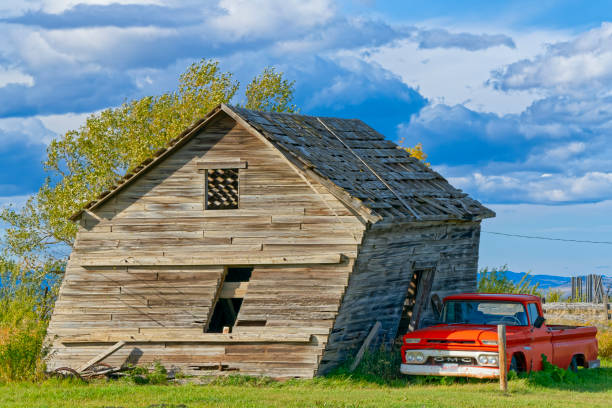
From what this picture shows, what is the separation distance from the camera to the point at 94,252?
2077 cm

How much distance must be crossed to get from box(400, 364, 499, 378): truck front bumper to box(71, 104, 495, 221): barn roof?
3.12 m

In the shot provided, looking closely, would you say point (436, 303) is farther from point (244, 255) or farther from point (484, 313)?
point (244, 255)

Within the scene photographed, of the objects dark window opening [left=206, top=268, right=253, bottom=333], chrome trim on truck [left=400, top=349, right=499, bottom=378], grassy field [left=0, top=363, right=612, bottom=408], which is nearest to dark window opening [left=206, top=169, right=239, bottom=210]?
dark window opening [left=206, top=268, right=253, bottom=333]

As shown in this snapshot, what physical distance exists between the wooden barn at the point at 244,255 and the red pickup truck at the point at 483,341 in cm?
195

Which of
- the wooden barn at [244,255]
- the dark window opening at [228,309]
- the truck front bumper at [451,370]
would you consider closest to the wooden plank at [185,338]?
the wooden barn at [244,255]

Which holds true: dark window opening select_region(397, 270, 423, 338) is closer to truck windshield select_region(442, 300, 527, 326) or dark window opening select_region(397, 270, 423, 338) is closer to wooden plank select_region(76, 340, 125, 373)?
truck windshield select_region(442, 300, 527, 326)

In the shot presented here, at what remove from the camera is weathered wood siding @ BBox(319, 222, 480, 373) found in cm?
1891

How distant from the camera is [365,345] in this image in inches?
762

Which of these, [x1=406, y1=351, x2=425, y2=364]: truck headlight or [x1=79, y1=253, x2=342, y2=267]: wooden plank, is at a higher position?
[x1=79, y1=253, x2=342, y2=267]: wooden plank

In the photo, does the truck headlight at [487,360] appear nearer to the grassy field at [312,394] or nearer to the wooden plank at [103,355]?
the grassy field at [312,394]

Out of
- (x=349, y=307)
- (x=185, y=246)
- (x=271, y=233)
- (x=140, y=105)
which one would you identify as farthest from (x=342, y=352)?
(x=140, y=105)

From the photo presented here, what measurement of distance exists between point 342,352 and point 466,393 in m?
3.51

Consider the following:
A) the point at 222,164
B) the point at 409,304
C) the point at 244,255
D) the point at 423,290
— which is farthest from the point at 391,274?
the point at 222,164

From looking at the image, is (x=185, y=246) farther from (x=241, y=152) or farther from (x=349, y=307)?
(x=349, y=307)
